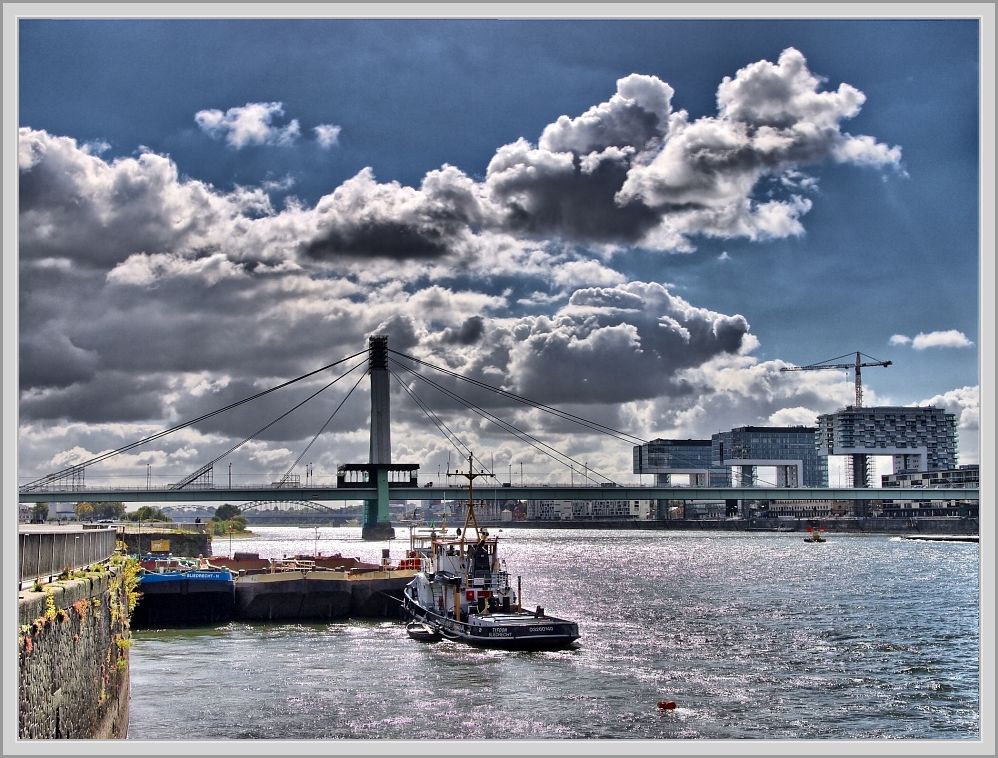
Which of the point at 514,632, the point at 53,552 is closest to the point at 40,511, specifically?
the point at 514,632

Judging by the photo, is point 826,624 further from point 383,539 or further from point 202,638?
point 383,539

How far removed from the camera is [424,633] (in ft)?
178

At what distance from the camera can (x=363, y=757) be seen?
14.8 metres

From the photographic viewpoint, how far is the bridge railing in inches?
728

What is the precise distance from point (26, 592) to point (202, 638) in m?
40.0

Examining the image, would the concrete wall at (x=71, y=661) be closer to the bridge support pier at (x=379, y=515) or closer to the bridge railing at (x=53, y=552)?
the bridge railing at (x=53, y=552)

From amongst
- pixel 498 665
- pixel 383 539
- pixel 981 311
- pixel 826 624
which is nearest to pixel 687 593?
pixel 826 624

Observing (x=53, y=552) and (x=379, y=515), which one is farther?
(x=379, y=515)

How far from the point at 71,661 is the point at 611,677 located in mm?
26695

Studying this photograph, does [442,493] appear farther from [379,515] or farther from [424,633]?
[424,633]

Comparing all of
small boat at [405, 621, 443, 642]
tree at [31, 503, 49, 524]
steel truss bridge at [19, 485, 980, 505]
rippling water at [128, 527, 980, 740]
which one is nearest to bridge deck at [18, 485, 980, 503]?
steel truss bridge at [19, 485, 980, 505]

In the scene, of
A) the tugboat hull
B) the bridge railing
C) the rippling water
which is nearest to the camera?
the bridge railing

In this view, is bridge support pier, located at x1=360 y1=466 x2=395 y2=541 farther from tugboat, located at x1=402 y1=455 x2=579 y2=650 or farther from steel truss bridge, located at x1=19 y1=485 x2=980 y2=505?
tugboat, located at x1=402 y1=455 x2=579 y2=650

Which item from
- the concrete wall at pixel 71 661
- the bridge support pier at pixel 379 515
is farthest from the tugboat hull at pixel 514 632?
the bridge support pier at pixel 379 515
